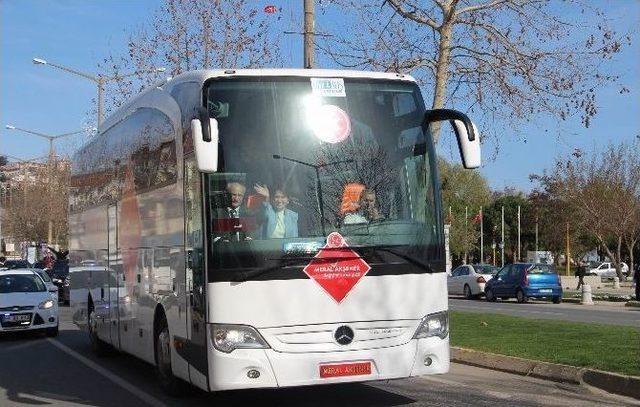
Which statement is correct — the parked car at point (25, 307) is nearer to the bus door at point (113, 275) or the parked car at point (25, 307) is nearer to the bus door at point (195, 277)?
the bus door at point (113, 275)

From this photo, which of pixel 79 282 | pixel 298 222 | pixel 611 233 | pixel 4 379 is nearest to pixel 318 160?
pixel 298 222

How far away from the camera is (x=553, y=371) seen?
10852 mm

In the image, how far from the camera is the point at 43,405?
974cm

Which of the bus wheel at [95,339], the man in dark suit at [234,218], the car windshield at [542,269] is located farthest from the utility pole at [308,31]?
the car windshield at [542,269]

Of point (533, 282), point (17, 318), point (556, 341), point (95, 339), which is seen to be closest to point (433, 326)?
point (556, 341)

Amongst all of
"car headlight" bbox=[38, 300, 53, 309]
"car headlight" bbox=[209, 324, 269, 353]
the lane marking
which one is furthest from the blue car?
"car headlight" bbox=[209, 324, 269, 353]

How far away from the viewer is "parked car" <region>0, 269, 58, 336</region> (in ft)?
58.1

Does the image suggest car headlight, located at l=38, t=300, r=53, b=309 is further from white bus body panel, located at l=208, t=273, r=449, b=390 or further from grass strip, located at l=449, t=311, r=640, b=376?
white bus body panel, located at l=208, t=273, r=449, b=390

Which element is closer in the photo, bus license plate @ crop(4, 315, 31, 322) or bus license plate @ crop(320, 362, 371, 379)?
bus license plate @ crop(320, 362, 371, 379)

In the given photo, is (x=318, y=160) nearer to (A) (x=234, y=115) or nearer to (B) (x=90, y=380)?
(A) (x=234, y=115)

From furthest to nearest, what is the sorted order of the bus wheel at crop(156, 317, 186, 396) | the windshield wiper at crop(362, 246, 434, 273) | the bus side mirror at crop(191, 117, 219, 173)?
1. the bus wheel at crop(156, 317, 186, 396)
2. the windshield wiper at crop(362, 246, 434, 273)
3. the bus side mirror at crop(191, 117, 219, 173)

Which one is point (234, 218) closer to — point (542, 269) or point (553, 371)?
point (553, 371)

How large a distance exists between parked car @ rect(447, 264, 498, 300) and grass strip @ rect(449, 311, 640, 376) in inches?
740

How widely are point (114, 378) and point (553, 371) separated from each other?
5.90 metres
